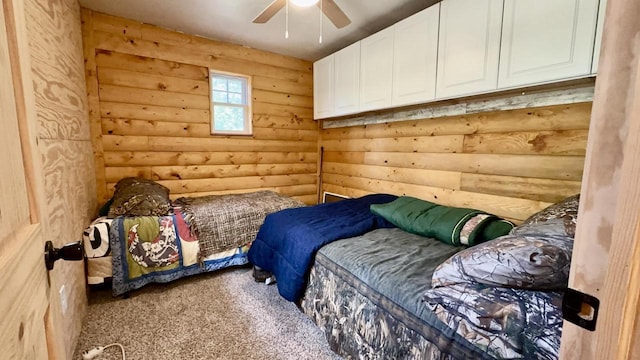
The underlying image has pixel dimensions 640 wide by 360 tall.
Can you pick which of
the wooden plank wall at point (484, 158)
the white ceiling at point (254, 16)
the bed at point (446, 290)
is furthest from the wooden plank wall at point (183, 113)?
the bed at point (446, 290)

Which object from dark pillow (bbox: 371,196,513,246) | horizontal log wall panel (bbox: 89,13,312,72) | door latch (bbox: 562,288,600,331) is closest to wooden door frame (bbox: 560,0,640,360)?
door latch (bbox: 562,288,600,331)

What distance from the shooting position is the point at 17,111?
548 mm

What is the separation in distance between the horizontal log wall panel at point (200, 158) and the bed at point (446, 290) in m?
2.17

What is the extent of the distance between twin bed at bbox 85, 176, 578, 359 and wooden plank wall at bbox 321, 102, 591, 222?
0.37 meters

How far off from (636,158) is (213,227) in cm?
265

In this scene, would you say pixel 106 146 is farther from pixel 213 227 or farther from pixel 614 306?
pixel 614 306

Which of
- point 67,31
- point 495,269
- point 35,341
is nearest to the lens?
point 35,341

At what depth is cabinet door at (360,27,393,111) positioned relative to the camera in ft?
8.23

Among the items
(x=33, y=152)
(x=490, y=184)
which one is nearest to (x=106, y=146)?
(x=33, y=152)

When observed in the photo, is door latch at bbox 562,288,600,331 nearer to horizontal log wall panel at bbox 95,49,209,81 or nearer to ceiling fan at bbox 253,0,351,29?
ceiling fan at bbox 253,0,351,29

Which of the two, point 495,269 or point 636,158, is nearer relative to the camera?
point 636,158

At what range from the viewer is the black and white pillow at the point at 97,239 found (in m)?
2.06

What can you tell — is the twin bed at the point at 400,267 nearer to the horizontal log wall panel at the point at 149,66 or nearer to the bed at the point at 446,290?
the bed at the point at 446,290

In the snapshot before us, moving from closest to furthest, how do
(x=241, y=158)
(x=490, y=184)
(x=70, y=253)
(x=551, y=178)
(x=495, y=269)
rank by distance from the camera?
(x=70, y=253) < (x=495, y=269) < (x=551, y=178) < (x=490, y=184) < (x=241, y=158)
